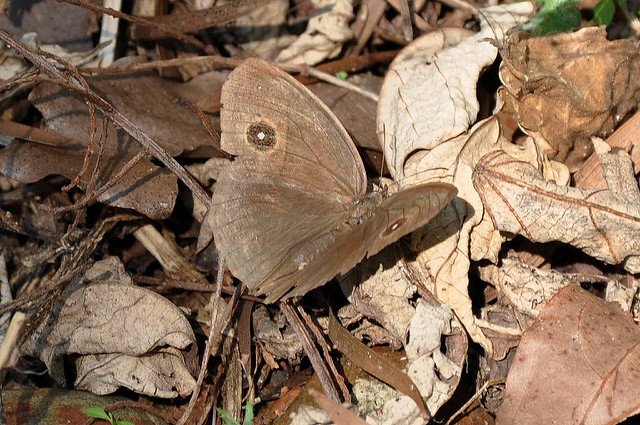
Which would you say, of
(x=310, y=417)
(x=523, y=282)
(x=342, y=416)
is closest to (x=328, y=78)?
(x=523, y=282)

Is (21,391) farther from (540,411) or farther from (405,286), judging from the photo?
(540,411)

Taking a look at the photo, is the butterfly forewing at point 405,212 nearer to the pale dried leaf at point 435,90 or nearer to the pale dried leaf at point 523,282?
the pale dried leaf at point 435,90

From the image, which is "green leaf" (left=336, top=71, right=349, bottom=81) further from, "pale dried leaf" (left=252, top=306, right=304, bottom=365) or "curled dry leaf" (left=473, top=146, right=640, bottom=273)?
"pale dried leaf" (left=252, top=306, right=304, bottom=365)

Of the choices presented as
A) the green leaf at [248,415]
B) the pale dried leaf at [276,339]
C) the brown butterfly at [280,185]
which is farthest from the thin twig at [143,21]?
the green leaf at [248,415]

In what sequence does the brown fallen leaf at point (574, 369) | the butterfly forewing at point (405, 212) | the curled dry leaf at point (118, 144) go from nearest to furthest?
the butterfly forewing at point (405, 212) → the brown fallen leaf at point (574, 369) → the curled dry leaf at point (118, 144)

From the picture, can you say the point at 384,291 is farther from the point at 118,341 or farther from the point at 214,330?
the point at 118,341

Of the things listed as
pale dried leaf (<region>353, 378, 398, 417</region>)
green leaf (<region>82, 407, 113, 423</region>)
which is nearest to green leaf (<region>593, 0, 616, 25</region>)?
pale dried leaf (<region>353, 378, 398, 417</region>)
